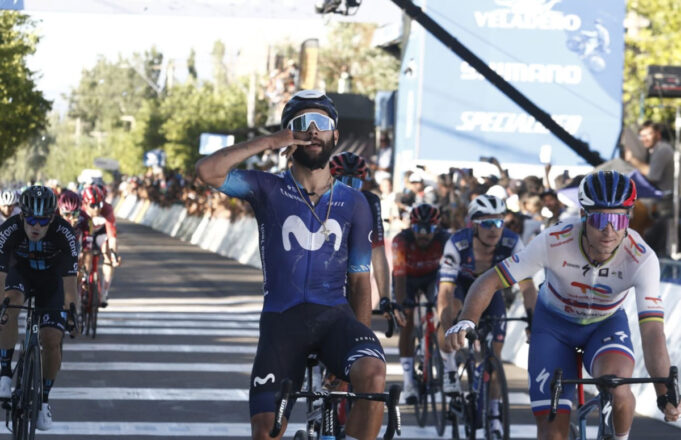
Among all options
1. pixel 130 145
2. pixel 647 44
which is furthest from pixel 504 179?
pixel 130 145

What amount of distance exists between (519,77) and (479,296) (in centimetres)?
3039

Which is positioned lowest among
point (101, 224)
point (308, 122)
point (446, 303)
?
point (101, 224)

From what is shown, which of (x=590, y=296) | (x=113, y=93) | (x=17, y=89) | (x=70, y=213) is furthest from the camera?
(x=113, y=93)

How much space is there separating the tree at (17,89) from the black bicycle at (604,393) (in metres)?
30.2

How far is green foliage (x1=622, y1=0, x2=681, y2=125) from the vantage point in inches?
1626

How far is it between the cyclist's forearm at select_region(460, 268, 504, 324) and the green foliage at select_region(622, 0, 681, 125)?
104 feet

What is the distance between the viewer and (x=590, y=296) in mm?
7641

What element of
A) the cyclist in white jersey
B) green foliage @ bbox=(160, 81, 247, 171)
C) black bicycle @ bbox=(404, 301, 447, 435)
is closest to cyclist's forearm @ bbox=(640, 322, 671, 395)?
the cyclist in white jersey

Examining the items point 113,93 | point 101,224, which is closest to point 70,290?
point 101,224

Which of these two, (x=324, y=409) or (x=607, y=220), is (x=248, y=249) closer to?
(x=607, y=220)

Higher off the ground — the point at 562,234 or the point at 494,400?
the point at 562,234

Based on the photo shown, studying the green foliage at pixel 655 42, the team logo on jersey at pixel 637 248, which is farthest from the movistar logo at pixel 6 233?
the green foliage at pixel 655 42

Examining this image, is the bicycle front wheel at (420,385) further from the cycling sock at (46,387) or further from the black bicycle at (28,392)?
the black bicycle at (28,392)

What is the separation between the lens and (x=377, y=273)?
1040cm
